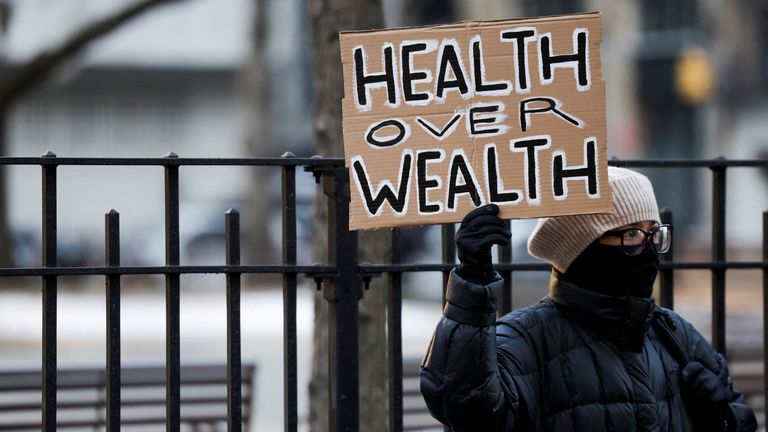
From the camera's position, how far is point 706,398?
3078 mm

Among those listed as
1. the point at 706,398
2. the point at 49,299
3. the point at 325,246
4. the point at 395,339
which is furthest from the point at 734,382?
the point at 49,299

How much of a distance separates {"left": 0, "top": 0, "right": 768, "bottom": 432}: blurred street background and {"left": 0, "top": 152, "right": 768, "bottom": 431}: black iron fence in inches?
406

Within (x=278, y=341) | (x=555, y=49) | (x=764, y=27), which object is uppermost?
(x=764, y=27)

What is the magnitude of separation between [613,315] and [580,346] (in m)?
0.11

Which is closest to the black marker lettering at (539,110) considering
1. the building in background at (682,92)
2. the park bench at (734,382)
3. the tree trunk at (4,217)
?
the park bench at (734,382)

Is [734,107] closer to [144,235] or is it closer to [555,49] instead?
[144,235]

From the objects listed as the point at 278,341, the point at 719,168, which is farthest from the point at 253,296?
the point at 719,168

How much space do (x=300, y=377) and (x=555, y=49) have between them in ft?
25.7

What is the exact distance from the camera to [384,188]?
3.20m

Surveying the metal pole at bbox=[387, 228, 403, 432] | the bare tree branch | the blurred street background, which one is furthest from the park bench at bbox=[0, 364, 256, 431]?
the bare tree branch

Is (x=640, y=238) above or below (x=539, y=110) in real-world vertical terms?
below

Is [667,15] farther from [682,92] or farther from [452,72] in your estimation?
[452,72]

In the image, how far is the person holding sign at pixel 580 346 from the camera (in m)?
2.79

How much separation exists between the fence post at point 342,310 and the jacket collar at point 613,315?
40.3 inches
